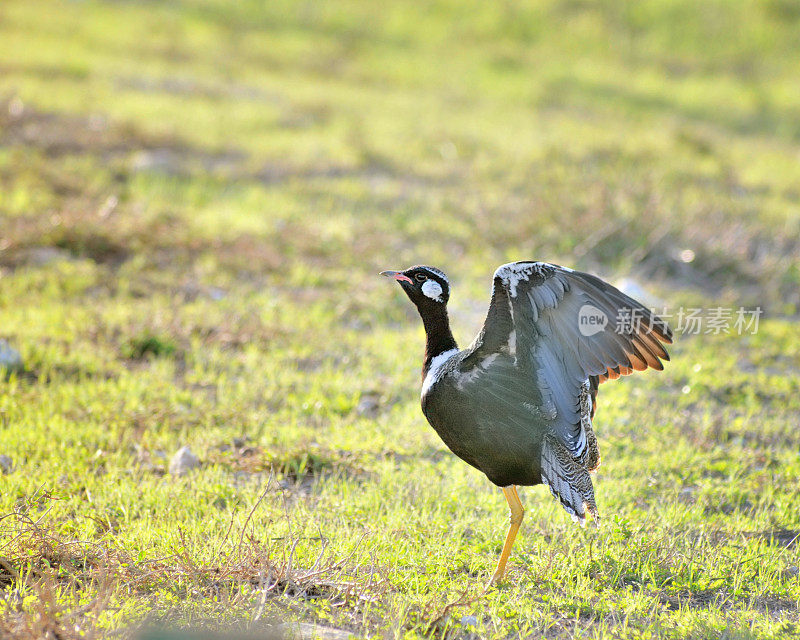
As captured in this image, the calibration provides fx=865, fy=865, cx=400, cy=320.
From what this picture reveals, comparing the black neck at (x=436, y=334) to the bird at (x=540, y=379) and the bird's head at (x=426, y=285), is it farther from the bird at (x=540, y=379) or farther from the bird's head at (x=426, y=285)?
the bird at (x=540, y=379)

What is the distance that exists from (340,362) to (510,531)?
290 cm

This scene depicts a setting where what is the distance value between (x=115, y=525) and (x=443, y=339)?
188cm

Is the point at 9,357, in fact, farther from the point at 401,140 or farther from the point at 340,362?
the point at 401,140

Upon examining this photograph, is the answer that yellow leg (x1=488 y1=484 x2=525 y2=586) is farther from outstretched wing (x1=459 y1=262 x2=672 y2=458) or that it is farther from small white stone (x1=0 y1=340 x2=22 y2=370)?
small white stone (x1=0 y1=340 x2=22 y2=370)

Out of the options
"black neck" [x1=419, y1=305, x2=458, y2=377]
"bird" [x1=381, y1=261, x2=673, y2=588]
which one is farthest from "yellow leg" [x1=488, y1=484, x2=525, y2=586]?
"black neck" [x1=419, y1=305, x2=458, y2=377]

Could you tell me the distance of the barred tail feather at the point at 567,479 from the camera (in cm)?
379

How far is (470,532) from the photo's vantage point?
14.8 feet

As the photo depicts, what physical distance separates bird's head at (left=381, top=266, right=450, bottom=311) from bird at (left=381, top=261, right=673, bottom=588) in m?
0.32

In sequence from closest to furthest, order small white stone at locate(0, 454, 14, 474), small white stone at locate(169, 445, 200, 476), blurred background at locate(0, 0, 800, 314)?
small white stone at locate(0, 454, 14, 474)
small white stone at locate(169, 445, 200, 476)
blurred background at locate(0, 0, 800, 314)

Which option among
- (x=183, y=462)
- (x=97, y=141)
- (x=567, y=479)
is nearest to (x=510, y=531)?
(x=567, y=479)

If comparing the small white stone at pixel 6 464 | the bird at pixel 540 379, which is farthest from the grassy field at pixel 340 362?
the bird at pixel 540 379

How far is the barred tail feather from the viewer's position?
3.79 meters

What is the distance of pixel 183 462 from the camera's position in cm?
492

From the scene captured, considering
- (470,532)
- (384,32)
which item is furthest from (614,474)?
(384,32)
